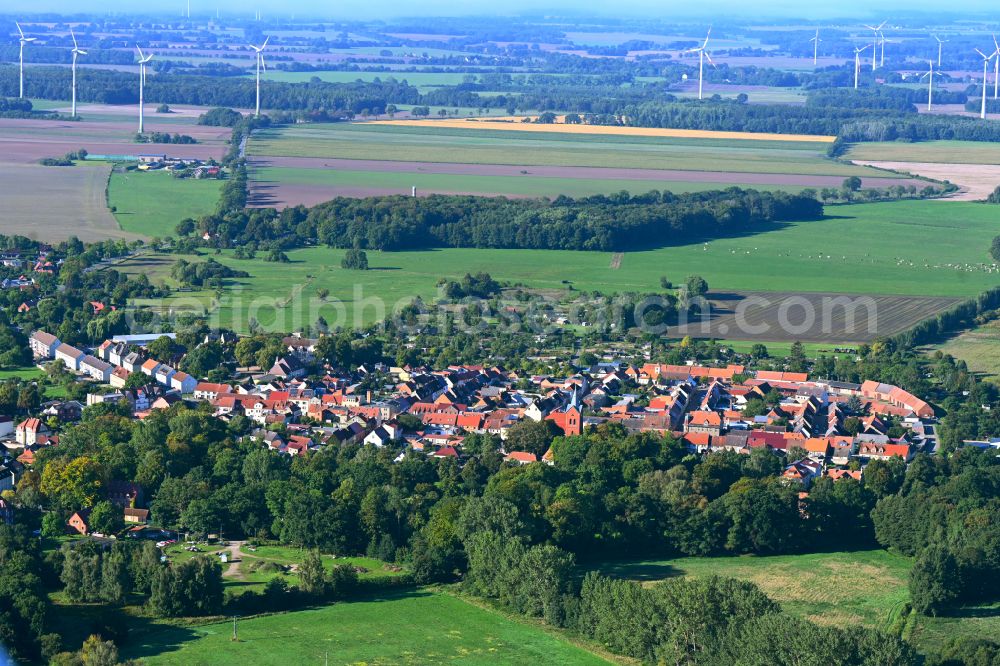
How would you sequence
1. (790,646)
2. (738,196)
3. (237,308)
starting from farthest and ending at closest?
(738,196) → (237,308) → (790,646)

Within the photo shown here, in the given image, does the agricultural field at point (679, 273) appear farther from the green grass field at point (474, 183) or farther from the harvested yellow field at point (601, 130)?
the harvested yellow field at point (601, 130)

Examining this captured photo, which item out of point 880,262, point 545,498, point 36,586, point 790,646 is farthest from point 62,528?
point 880,262

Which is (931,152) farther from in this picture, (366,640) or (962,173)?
(366,640)

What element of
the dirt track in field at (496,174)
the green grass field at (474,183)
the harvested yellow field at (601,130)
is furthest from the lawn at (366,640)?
the harvested yellow field at (601,130)

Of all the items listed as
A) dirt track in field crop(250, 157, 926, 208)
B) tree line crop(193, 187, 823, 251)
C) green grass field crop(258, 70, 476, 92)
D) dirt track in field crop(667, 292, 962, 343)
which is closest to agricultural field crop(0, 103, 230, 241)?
tree line crop(193, 187, 823, 251)

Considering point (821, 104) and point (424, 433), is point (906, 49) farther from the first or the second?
point (424, 433)

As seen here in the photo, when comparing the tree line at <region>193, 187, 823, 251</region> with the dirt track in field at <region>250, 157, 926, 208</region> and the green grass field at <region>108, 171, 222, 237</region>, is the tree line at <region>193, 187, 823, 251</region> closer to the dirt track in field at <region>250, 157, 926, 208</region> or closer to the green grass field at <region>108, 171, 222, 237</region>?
the green grass field at <region>108, 171, 222, 237</region>
